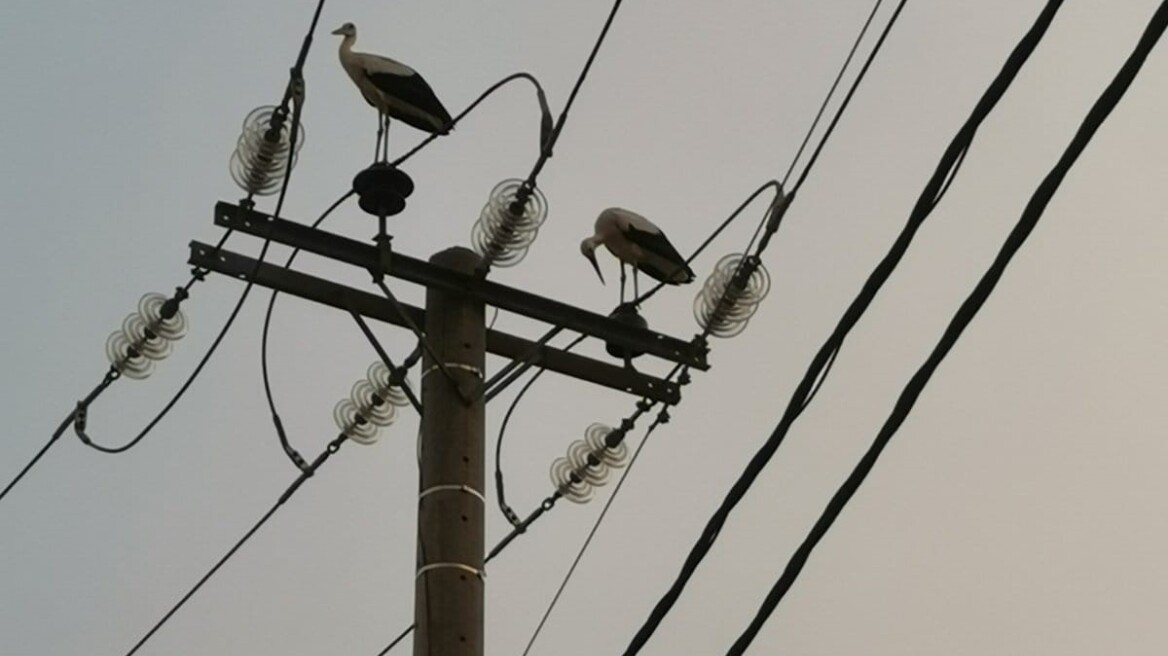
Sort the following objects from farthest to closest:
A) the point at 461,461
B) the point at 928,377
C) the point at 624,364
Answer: the point at 624,364 < the point at 461,461 < the point at 928,377

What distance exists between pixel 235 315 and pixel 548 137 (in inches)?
66.6

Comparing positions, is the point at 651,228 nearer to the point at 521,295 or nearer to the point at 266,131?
the point at 521,295

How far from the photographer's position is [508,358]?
275 inches

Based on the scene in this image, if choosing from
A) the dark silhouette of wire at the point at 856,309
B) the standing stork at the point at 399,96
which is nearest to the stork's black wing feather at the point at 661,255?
the standing stork at the point at 399,96

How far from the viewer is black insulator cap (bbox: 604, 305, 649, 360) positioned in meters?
7.32

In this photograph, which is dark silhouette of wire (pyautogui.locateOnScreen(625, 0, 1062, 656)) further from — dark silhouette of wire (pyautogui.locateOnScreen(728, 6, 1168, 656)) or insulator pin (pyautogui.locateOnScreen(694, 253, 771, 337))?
insulator pin (pyautogui.locateOnScreen(694, 253, 771, 337))

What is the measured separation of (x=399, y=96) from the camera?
739 cm

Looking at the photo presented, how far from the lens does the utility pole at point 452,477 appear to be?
5.88 metres

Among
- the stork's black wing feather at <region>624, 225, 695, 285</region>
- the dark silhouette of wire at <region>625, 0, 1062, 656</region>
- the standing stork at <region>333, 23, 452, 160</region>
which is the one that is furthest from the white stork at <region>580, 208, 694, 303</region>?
the dark silhouette of wire at <region>625, 0, 1062, 656</region>

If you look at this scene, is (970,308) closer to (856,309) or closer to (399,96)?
(856,309)

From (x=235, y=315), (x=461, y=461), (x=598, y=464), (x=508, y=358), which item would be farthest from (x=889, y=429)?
(x=235, y=315)

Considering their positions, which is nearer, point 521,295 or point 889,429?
point 889,429

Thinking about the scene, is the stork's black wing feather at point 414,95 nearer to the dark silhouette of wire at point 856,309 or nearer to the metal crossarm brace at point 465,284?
the metal crossarm brace at point 465,284

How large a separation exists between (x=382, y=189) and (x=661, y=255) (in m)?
1.51
